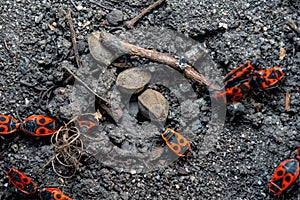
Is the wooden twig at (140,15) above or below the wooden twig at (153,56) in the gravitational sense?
above

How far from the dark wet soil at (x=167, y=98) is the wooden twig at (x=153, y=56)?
7 cm

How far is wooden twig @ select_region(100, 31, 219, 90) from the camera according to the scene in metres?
4.17

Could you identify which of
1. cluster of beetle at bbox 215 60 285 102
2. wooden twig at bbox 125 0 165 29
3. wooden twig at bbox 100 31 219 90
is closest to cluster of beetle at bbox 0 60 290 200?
cluster of beetle at bbox 215 60 285 102

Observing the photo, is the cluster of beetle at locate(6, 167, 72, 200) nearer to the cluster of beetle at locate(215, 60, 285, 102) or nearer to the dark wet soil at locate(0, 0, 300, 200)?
the dark wet soil at locate(0, 0, 300, 200)

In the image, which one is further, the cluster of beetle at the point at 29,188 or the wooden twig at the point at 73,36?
the wooden twig at the point at 73,36

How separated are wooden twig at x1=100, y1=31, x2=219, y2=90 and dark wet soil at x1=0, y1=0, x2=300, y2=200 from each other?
7 centimetres

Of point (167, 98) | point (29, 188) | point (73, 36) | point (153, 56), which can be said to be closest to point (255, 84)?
point (167, 98)

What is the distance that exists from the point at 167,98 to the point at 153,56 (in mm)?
349

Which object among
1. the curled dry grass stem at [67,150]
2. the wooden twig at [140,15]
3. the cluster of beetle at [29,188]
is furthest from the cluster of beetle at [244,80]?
the cluster of beetle at [29,188]

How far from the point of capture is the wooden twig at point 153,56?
4168 millimetres

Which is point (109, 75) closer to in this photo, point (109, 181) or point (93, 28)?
point (93, 28)

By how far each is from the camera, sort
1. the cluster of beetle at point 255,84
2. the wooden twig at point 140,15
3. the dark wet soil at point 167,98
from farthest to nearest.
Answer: the wooden twig at point 140,15, the dark wet soil at point 167,98, the cluster of beetle at point 255,84

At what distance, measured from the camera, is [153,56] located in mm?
4188

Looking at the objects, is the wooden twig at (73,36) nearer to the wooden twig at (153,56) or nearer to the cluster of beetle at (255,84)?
the wooden twig at (153,56)
